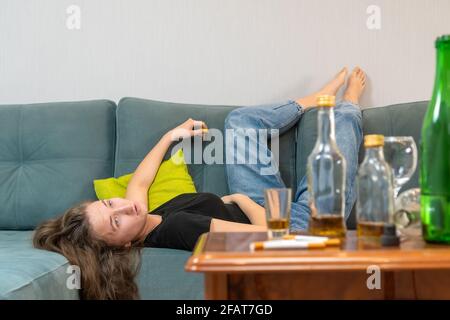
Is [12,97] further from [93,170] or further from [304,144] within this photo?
[304,144]

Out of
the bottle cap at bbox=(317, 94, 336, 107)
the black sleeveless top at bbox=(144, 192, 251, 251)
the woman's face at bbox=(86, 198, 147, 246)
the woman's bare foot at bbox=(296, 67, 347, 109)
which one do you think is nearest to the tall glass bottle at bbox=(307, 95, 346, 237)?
the bottle cap at bbox=(317, 94, 336, 107)

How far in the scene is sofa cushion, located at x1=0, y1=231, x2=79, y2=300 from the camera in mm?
1217

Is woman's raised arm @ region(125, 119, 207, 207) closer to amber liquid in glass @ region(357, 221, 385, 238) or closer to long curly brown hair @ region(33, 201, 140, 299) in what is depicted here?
long curly brown hair @ region(33, 201, 140, 299)

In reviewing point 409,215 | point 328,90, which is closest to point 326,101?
point 409,215

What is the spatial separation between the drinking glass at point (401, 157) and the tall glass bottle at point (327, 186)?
0.43 feet

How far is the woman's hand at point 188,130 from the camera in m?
2.09

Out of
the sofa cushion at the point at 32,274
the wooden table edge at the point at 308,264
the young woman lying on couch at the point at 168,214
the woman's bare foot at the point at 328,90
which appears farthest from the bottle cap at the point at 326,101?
the woman's bare foot at the point at 328,90

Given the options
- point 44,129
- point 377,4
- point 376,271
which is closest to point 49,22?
point 44,129

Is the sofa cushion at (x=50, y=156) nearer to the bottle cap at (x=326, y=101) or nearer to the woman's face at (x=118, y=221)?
the woman's face at (x=118, y=221)

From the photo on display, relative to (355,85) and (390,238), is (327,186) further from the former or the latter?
(355,85)

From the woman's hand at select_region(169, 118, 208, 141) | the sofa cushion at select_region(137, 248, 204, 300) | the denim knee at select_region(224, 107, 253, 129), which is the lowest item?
the sofa cushion at select_region(137, 248, 204, 300)

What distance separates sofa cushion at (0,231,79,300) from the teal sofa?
46 cm

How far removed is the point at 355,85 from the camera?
90.9 inches

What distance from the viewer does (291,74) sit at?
2432 mm
